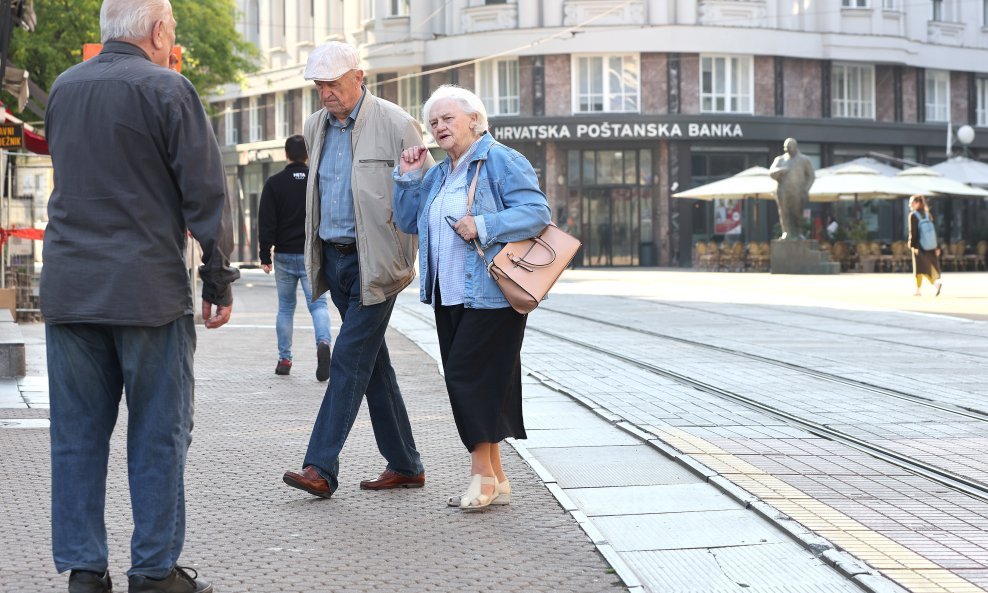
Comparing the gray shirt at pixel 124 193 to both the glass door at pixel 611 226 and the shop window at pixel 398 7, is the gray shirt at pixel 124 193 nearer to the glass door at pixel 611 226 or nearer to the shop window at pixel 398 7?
the glass door at pixel 611 226

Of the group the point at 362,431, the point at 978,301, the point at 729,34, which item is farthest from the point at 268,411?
the point at 729,34

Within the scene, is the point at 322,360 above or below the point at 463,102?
below

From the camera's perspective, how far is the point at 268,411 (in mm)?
9242

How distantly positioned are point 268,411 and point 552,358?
4136mm

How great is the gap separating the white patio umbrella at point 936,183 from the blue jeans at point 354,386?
32026mm

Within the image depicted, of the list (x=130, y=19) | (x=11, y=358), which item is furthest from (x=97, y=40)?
(x=130, y=19)

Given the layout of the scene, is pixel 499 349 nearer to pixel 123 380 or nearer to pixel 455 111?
pixel 455 111

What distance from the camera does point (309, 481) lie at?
610 centimetres

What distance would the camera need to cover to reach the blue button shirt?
6.35 metres

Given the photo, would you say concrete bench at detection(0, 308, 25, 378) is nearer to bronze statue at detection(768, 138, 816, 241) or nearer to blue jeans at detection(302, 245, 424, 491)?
blue jeans at detection(302, 245, 424, 491)

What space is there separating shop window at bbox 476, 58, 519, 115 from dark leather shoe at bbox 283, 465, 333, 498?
133ft

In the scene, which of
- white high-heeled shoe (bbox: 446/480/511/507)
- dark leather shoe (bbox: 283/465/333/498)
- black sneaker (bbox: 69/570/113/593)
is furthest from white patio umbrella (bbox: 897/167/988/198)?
black sneaker (bbox: 69/570/113/593)

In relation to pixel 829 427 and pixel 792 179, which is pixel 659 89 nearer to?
pixel 792 179

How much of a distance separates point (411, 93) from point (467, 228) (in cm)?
4306
